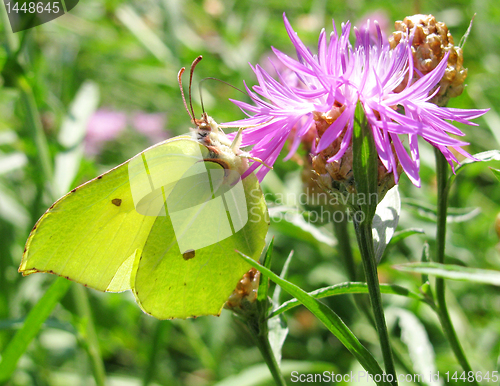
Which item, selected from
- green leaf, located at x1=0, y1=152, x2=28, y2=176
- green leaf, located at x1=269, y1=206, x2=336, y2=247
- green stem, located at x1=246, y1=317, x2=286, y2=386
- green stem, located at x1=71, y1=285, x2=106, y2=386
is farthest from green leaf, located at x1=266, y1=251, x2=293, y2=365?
green leaf, located at x1=0, y1=152, x2=28, y2=176

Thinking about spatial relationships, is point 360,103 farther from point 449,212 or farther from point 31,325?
point 31,325

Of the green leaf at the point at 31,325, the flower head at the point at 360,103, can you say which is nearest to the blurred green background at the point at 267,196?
the green leaf at the point at 31,325

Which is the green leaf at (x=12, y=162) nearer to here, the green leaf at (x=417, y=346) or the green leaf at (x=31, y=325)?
the green leaf at (x=31, y=325)

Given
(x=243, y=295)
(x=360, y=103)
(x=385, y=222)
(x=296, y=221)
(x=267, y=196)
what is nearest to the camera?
(x=360, y=103)

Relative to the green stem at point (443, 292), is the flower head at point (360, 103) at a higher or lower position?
higher

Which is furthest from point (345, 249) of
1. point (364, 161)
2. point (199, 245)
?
point (364, 161)
